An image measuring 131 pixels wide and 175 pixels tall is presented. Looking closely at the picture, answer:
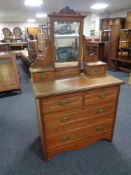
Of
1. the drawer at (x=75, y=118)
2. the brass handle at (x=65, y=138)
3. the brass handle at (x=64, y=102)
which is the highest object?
the brass handle at (x=64, y=102)

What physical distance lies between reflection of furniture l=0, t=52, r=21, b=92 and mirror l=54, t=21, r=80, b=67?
1954mm

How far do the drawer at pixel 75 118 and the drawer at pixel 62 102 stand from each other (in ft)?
0.22

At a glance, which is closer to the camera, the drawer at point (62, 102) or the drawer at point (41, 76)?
the drawer at point (62, 102)

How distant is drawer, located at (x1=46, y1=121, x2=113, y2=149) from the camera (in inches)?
63.1

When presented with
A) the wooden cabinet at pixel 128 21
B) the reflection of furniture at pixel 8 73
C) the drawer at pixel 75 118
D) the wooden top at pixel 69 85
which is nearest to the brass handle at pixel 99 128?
the drawer at pixel 75 118

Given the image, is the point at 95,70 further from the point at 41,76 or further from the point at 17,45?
the point at 17,45

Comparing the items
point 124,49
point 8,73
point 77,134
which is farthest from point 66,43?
point 124,49

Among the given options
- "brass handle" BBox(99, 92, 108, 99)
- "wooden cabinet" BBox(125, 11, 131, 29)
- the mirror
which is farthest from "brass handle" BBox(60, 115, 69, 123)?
"wooden cabinet" BBox(125, 11, 131, 29)

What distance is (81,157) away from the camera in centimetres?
172

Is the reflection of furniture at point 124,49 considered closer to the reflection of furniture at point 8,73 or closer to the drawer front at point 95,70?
the drawer front at point 95,70

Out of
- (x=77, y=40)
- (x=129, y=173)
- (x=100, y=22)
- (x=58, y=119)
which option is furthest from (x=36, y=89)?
(x=100, y=22)

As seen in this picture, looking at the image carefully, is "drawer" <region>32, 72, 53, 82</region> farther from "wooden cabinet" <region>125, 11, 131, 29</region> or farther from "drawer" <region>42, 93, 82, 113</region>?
"wooden cabinet" <region>125, 11, 131, 29</region>

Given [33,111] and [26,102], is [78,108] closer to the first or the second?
[33,111]

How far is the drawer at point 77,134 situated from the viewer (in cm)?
160
